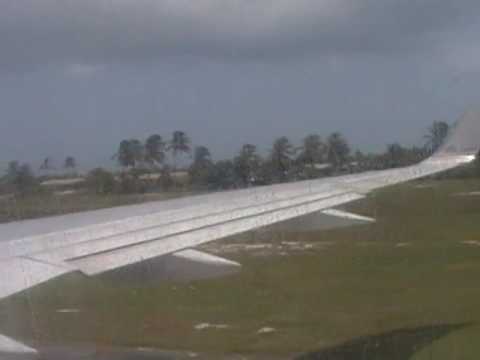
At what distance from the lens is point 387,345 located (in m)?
7.29

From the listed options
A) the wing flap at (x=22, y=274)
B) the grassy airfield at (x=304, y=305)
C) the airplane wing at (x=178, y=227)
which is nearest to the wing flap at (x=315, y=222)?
the airplane wing at (x=178, y=227)

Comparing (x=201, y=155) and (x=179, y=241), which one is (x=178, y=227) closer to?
(x=179, y=241)

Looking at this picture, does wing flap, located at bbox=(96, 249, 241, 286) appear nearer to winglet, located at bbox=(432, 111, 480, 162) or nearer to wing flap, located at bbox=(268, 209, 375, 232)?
wing flap, located at bbox=(268, 209, 375, 232)

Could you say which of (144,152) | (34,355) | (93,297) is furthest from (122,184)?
(34,355)

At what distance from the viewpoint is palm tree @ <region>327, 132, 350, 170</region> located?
11.8 m

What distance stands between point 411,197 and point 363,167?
4.20 ft

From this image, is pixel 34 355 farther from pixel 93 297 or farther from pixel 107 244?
pixel 93 297

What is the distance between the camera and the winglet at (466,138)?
7.05 meters

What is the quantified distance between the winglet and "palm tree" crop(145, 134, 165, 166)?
451 cm

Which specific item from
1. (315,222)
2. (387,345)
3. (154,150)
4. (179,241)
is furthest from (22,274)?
(154,150)

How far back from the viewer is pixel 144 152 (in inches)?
437

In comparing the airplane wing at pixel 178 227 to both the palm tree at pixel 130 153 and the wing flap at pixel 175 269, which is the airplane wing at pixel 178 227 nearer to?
the wing flap at pixel 175 269

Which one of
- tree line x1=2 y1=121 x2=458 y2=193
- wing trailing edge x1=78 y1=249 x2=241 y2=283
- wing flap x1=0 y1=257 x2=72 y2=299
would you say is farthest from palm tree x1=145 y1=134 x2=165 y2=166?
wing flap x1=0 y1=257 x2=72 y2=299

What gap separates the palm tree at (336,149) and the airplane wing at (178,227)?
3677 millimetres
